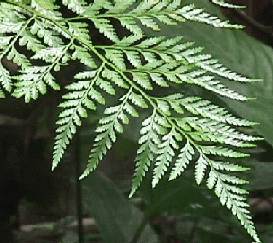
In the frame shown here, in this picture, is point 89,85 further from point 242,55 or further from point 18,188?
point 18,188

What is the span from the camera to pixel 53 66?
0.37 meters

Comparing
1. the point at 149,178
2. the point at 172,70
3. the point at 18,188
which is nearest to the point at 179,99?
the point at 172,70

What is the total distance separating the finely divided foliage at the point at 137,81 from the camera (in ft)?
1.14

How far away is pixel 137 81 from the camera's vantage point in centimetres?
36

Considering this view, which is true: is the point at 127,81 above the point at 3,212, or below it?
above

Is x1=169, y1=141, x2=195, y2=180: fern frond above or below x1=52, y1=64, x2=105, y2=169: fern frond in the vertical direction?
below

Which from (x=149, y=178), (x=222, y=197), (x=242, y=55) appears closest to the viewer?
(x=222, y=197)

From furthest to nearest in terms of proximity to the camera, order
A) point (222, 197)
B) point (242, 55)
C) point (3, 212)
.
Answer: point (3, 212)
point (242, 55)
point (222, 197)

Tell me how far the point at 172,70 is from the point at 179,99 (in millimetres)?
18

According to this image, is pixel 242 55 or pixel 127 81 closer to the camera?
pixel 127 81

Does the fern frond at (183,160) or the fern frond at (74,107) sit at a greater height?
the fern frond at (74,107)

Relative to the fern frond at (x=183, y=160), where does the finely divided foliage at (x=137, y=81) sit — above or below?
above

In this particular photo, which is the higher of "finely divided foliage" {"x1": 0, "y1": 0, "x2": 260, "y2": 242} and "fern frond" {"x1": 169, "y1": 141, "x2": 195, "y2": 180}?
"finely divided foliage" {"x1": 0, "y1": 0, "x2": 260, "y2": 242}

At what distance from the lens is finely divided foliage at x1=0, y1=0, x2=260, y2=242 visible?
0.35 m
